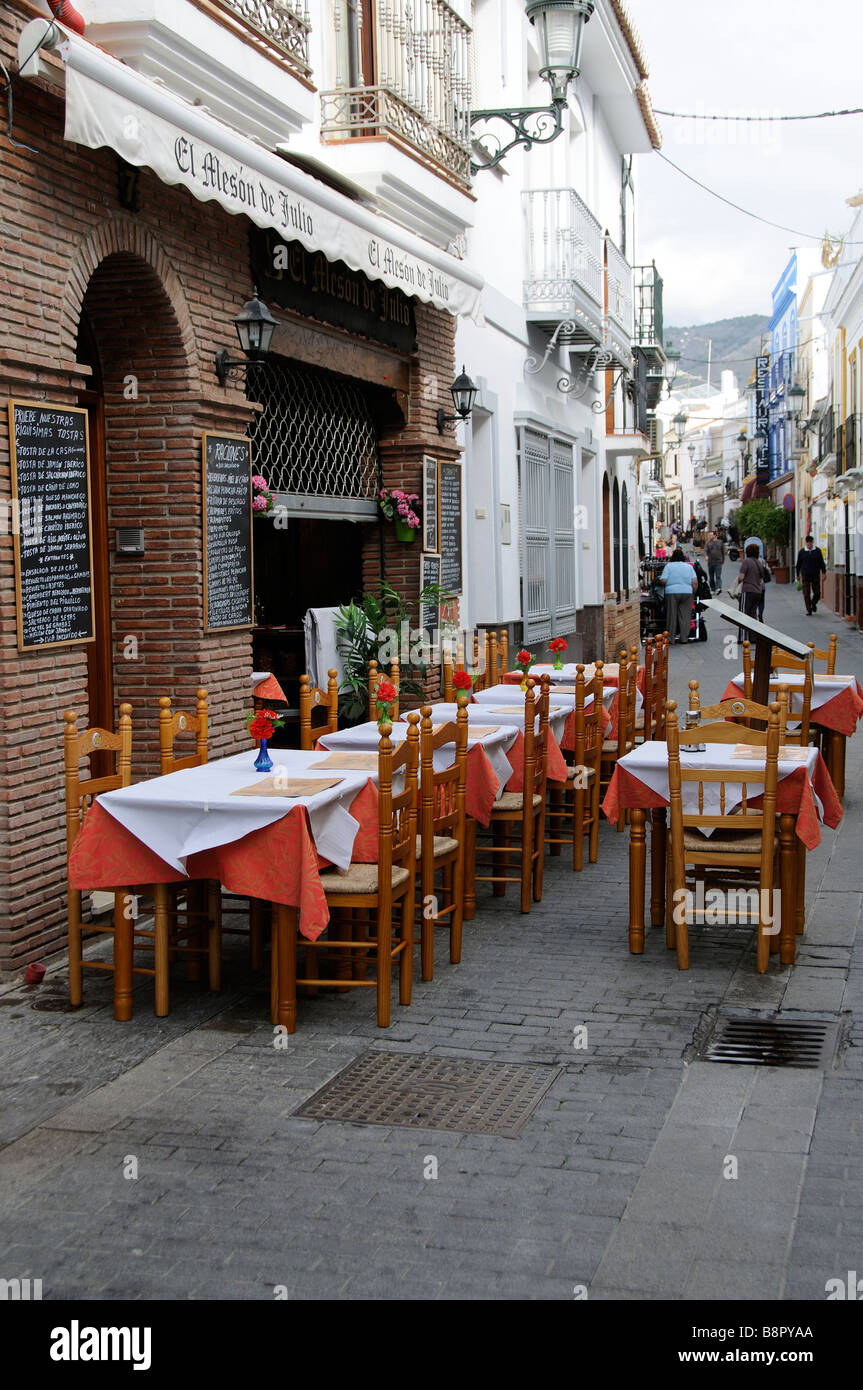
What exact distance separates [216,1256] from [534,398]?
45.7 feet

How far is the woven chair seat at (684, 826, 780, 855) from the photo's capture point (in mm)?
6352

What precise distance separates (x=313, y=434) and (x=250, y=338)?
237 centimetres

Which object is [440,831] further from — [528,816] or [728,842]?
[728,842]

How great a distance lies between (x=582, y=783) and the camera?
847 centimetres

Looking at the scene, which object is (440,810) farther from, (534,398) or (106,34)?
(534,398)

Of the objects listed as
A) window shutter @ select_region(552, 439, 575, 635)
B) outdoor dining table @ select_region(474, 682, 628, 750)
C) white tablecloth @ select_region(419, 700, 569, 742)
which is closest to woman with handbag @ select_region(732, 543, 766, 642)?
window shutter @ select_region(552, 439, 575, 635)

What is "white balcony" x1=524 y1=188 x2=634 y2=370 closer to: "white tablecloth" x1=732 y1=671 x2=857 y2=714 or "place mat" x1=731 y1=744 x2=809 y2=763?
"white tablecloth" x1=732 y1=671 x2=857 y2=714

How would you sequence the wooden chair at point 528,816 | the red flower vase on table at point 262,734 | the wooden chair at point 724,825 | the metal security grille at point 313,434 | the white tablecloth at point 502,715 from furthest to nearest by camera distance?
1. the metal security grille at point 313,434
2. the white tablecloth at point 502,715
3. the wooden chair at point 528,816
4. the wooden chair at point 724,825
5. the red flower vase on table at point 262,734

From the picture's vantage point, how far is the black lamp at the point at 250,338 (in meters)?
8.02

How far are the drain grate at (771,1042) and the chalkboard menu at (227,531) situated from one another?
3.83 meters

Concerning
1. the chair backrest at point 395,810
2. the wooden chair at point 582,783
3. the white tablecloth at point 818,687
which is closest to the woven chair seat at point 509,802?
the wooden chair at point 582,783

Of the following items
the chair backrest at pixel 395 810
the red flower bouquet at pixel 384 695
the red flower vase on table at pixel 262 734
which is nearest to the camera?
the chair backrest at pixel 395 810

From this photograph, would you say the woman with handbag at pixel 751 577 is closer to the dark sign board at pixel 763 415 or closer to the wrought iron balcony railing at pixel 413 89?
the wrought iron balcony railing at pixel 413 89

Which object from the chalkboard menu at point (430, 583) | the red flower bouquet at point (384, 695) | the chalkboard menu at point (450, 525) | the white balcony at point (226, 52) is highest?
the white balcony at point (226, 52)
